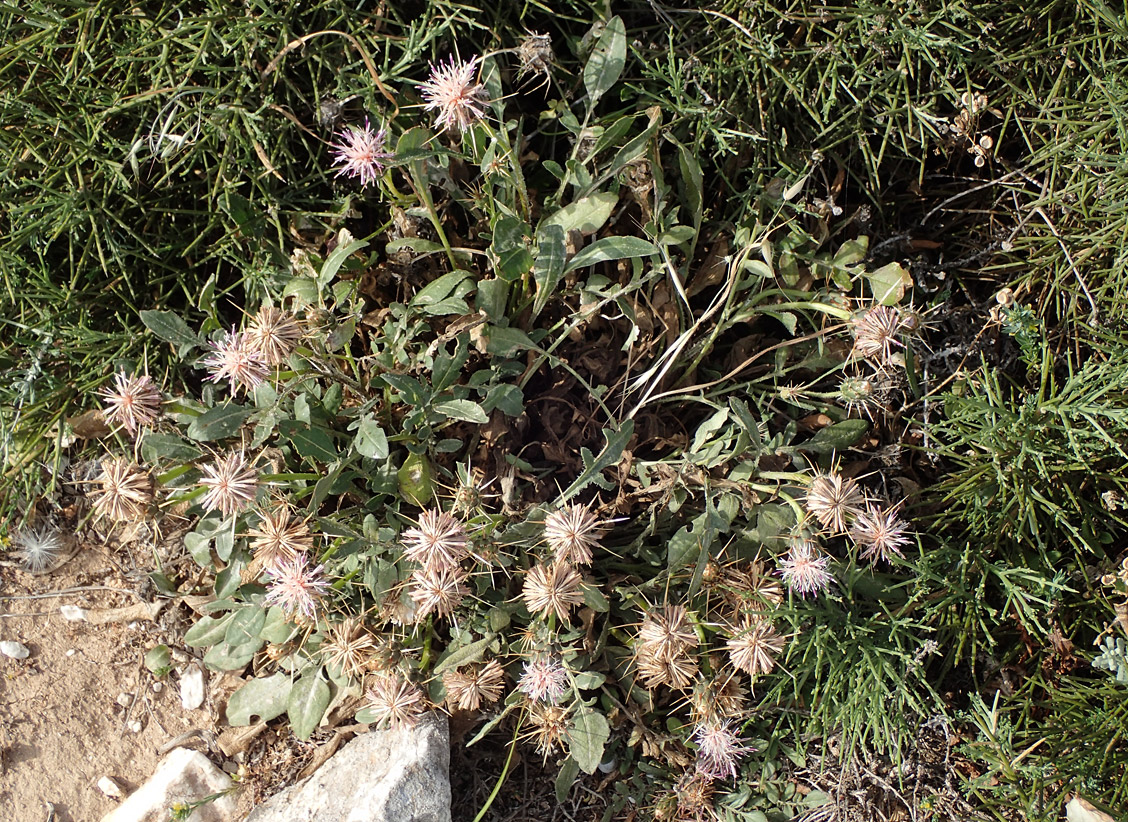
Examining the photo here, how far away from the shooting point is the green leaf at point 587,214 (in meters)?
A: 2.11

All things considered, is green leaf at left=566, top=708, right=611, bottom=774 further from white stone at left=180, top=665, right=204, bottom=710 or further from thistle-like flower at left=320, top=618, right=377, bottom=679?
white stone at left=180, top=665, right=204, bottom=710

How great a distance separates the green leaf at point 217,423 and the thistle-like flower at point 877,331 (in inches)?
53.9

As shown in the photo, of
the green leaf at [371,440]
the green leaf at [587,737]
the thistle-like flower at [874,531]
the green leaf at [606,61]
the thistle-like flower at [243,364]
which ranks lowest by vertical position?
the green leaf at [587,737]

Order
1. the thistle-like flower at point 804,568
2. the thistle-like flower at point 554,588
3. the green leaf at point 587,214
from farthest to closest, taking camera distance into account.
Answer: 1. the green leaf at point 587,214
2. the thistle-like flower at point 804,568
3. the thistle-like flower at point 554,588

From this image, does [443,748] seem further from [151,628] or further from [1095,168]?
[1095,168]

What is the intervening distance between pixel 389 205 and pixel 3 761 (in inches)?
78.2

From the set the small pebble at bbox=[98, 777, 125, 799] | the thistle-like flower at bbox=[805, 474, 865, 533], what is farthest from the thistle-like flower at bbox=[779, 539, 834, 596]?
the small pebble at bbox=[98, 777, 125, 799]

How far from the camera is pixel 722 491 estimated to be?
214cm

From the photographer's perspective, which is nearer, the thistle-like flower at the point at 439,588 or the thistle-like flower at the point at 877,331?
the thistle-like flower at the point at 439,588

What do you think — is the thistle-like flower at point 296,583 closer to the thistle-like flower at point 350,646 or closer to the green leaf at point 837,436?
the thistle-like flower at point 350,646

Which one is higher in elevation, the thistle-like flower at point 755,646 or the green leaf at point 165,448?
the green leaf at point 165,448

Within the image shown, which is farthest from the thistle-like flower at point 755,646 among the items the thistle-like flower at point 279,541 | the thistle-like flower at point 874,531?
the thistle-like flower at point 279,541

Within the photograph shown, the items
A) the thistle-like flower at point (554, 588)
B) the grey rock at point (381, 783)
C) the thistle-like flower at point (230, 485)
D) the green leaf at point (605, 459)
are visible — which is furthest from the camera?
the grey rock at point (381, 783)

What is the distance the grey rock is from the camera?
2.21 m
